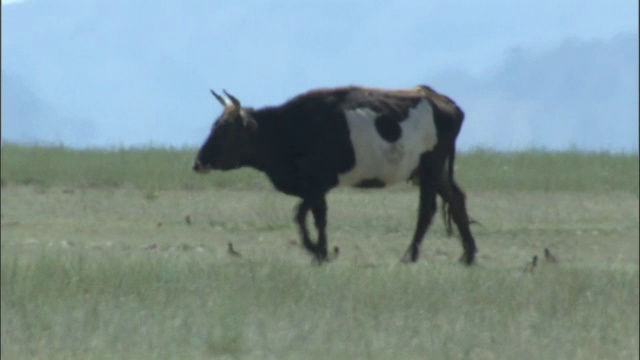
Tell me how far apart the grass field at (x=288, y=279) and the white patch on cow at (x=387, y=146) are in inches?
30.0

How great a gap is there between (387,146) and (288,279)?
3.55 metres

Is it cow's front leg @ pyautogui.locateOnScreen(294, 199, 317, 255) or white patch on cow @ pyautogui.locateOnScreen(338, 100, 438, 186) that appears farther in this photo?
white patch on cow @ pyautogui.locateOnScreen(338, 100, 438, 186)

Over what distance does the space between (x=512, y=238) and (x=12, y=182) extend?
7.30m

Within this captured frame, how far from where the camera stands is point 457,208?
51.8ft

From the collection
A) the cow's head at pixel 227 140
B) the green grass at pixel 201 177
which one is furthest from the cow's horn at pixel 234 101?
the green grass at pixel 201 177

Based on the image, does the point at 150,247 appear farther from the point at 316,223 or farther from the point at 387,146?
the point at 387,146

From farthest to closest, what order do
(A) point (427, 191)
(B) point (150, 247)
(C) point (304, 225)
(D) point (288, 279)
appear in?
(B) point (150, 247) < (A) point (427, 191) < (C) point (304, 225) < (D) point (288, 279)

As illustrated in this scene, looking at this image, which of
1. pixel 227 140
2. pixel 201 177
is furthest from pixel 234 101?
pixel 201 177

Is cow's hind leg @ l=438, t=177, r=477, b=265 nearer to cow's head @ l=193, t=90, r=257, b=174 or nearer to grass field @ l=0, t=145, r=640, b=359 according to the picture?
grass field @ l=0, t=145, r=640, b=359

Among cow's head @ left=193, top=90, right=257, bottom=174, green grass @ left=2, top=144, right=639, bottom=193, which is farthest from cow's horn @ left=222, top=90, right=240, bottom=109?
green grass @ left=2, top=144, right=639, bottom=193

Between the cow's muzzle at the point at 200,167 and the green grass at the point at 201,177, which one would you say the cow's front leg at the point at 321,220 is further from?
the green grass at the point at 201,177

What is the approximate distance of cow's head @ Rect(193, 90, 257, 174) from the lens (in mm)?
15133

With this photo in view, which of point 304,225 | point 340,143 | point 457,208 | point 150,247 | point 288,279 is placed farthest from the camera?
point 150,247

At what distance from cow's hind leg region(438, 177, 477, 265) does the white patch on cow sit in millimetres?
460
